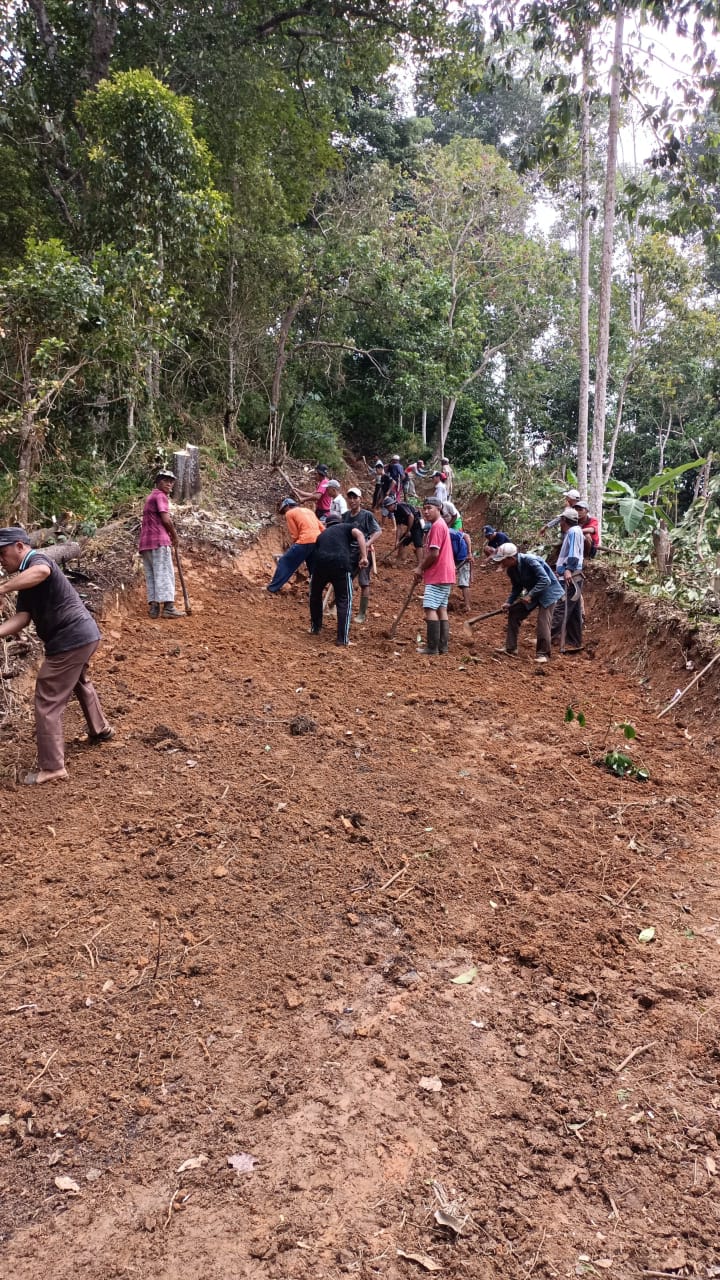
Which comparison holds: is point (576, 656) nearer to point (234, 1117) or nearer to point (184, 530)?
point (184, 530)

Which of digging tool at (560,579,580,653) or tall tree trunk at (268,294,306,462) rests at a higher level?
tall tree trunk at (268,294,306,462)

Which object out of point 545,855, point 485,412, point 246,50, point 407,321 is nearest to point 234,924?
point 545,855

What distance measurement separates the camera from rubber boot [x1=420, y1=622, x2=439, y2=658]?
8.41m

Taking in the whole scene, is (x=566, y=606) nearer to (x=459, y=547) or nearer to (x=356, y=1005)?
(x=459, y=547)

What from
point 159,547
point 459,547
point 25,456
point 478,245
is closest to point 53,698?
point 159,547

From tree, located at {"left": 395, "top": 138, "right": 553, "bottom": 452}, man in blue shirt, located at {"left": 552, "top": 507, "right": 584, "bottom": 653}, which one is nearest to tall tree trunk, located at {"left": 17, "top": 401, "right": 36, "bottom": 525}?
man in blue shirt, located at {"left": 552, "top": 507, "right": 584, "bottom": 653}

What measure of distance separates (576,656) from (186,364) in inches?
369

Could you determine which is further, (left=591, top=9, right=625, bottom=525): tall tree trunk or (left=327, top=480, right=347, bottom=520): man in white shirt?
(left=591, top=9, right=625, bottom=525): tall tree trunk

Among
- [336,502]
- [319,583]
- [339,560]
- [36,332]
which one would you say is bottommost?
[319,583]

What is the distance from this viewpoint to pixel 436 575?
8203 mm

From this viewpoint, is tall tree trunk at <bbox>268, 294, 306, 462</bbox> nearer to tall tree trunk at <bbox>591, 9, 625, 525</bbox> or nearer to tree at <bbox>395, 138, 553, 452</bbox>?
tree at <bbox>395, 138, 553, 452</bbox>

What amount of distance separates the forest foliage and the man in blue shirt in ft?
8.32

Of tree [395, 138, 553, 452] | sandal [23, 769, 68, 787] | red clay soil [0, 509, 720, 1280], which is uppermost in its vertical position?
tree [395, 138, 553, 452]

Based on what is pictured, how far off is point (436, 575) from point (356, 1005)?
216 inches
